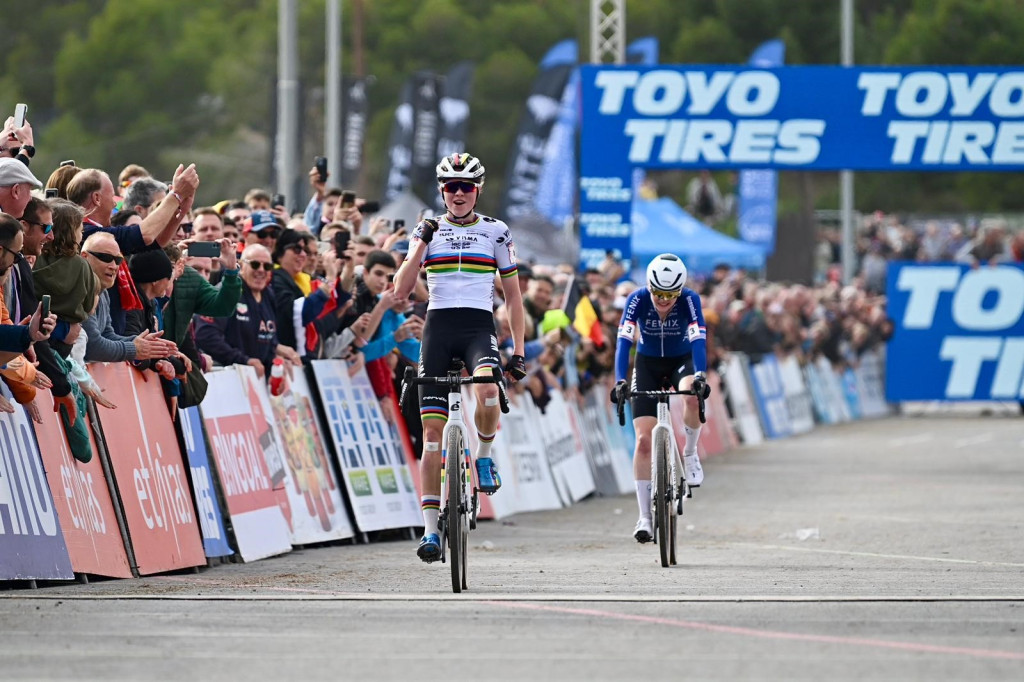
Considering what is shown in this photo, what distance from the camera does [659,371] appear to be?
14781 millimetres

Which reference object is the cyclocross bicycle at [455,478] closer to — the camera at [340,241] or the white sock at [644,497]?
the white sock at [644,497]

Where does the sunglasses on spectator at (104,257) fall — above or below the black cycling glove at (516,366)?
above

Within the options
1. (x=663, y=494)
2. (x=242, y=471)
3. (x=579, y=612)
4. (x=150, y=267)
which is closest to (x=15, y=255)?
(x=150, y=267)

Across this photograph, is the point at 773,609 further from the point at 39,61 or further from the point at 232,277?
the point at 39,61

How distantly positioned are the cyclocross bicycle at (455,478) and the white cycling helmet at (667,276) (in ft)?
9.26

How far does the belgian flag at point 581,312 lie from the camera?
21125 mm

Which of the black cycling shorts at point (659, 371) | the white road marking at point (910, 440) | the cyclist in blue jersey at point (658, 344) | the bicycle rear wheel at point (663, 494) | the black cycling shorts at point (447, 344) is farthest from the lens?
the white road marking at point (910, 440)

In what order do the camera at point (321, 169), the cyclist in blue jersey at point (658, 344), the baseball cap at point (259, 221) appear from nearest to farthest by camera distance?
the cyclist in blue jersey at point (658, 344) < the baseball cap at point (259, 221) < the camera at point (321, 169)

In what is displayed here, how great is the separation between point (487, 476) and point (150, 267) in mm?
2327

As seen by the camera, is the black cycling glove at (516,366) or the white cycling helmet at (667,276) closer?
the black cycling glove at (516,366)

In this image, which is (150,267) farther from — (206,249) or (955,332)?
(955,332)

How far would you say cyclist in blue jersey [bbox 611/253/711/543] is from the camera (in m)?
14.4

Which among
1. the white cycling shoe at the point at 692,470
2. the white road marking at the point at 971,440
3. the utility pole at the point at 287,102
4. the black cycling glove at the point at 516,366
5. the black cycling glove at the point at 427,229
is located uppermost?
the utility pole at the point at 287,102

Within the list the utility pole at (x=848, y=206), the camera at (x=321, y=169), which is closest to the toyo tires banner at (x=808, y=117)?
the camera at (x=321, y=169)
